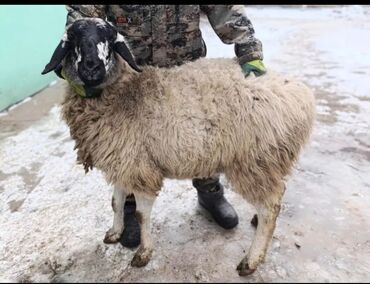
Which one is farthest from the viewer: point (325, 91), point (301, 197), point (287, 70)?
point (287, 70)

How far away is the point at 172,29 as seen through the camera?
2.66 m

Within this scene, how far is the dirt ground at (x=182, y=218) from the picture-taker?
6.84 ft

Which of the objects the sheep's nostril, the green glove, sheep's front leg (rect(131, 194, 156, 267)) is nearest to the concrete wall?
sheep's front leg (rect(131, 194, 156, 267))

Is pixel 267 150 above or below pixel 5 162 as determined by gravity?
above

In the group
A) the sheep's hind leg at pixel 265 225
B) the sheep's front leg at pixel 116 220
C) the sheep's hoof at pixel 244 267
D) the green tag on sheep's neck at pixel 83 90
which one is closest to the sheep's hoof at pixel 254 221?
the sheep's hind leg at pixel 265 225

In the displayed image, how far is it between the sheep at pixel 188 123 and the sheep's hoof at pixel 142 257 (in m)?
0.06

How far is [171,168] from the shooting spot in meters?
2.37

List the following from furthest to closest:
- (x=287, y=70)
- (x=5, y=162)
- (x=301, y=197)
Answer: (x=287, y=70) → (x=5, y=162) → (x=301, y=197)

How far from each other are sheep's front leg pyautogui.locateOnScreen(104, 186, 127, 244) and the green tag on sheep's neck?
69 cm

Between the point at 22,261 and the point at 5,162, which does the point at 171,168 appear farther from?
the point at 5,162

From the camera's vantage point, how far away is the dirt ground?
6.84 ft

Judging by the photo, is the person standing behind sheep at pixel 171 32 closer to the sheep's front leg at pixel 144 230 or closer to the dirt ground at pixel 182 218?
the sheep's front leg at pixel 144 230

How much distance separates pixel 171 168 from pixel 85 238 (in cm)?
92

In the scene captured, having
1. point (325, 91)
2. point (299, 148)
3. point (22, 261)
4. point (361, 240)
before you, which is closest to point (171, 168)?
point (299, 148)
